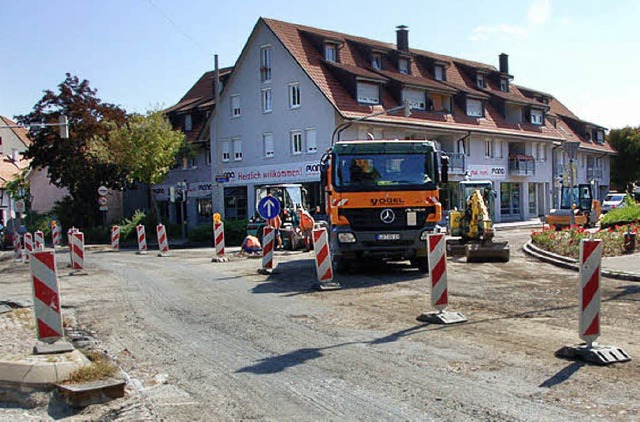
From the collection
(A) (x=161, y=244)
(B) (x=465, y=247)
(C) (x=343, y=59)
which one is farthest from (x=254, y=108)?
(B) (x=465, y=247)

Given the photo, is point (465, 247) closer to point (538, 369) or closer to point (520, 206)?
point (538, 369)

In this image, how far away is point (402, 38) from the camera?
47750 mm

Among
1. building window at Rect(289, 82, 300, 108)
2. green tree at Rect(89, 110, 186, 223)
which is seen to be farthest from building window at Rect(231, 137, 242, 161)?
building window at Rect(289, 82, 300, 108)

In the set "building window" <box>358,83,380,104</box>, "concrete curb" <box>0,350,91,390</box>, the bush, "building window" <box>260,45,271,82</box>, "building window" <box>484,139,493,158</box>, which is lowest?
"concrete curb" <box>0,350,91,390</box>

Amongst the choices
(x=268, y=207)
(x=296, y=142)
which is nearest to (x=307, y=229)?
(x=268, y=207)

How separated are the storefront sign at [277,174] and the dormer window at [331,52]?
7129 mm

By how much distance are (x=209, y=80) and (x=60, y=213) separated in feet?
53.3

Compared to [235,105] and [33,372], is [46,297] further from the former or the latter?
[235,105]

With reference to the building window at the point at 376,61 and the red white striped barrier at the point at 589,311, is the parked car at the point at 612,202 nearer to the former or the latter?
the building window at the point at 376,61

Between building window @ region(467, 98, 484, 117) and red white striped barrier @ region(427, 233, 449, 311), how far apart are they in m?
39.1

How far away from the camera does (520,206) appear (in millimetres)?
52312

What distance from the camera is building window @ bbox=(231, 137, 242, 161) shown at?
43.5 metres

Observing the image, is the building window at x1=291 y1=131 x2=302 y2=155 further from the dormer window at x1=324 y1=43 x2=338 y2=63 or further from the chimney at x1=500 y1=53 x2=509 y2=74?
the chimney at x1=500 y1=53 x2=509 y2=74

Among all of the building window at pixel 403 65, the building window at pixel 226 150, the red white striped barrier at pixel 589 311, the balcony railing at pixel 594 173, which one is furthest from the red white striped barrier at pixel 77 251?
the balcony railing at pixel 594 173
